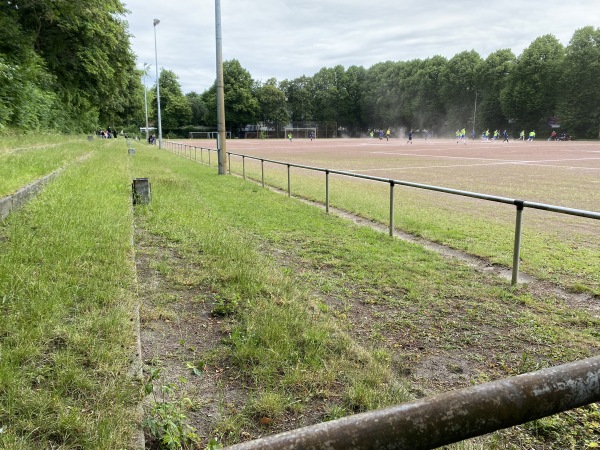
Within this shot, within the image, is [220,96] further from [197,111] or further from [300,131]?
[197,111]

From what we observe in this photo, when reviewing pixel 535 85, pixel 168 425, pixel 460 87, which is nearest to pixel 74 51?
pixel 168 425

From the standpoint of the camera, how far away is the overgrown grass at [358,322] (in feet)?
10.2

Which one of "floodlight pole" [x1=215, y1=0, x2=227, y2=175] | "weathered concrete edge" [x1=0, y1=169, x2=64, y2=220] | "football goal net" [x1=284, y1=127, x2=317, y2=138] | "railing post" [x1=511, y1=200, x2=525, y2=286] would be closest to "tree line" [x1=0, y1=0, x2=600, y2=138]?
"football goal net" [x1=284, y1=127, x2=317, y2=138]

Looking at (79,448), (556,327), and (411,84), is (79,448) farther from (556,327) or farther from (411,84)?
(411,84)

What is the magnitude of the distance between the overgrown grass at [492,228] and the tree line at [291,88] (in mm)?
9240

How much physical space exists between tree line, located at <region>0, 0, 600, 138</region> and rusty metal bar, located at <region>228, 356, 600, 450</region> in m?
13.9

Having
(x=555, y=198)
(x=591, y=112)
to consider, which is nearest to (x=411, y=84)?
(x=591, y=112)

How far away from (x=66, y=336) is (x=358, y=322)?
8.05 feet

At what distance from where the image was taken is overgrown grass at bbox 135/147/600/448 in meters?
3.10

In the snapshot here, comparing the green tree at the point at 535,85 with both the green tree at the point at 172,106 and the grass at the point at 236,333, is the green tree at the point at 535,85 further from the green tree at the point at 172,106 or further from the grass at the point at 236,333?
the grass at the point at 236,333

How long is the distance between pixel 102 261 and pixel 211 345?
2.04 metres

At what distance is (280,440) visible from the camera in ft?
2.83

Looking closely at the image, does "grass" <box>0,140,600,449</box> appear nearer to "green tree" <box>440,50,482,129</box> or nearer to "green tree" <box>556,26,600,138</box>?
"green tree" <box>556,26,600,138</box>

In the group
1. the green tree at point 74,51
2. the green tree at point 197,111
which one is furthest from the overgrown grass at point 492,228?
the green tree at point 197,111
